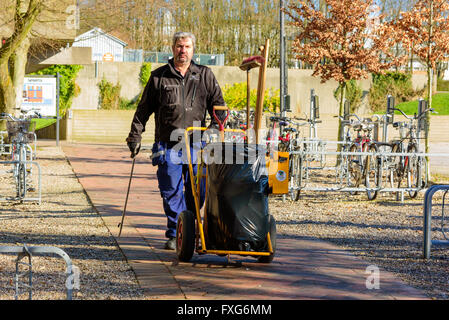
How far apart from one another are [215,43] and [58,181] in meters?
Result: 36.5

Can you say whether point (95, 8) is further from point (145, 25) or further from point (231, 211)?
point (145, 25)

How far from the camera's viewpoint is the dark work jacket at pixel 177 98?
630 cm

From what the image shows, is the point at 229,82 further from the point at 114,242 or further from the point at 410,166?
the point at 114,242

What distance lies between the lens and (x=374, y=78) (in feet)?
137

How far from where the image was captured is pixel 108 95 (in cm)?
3762

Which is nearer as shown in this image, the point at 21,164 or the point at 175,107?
the point at 175,107

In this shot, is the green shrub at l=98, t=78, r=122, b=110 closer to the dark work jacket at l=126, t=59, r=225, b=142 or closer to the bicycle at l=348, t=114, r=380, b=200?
the bicycle at l=348, t=114, r=380, b=200

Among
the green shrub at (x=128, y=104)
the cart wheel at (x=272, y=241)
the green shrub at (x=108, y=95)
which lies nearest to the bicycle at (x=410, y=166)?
the cart wheel at (x=272, y=241)

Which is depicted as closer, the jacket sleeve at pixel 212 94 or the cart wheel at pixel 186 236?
the cart wheel at pixel 186 236

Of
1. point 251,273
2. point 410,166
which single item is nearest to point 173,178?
point 251,273

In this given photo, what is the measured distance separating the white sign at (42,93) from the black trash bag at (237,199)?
→ 18.3m

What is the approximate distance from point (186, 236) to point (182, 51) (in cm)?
160

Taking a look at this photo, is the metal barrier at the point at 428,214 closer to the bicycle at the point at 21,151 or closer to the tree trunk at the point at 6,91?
the bicycle at the point at 21,151
